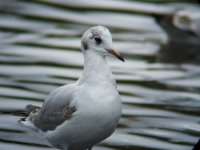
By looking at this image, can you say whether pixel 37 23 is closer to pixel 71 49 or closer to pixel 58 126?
pixel 71 49

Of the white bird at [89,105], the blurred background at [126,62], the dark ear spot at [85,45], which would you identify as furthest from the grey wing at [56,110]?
the blurred background at [126,62]

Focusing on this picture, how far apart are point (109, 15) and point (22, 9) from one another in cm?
151

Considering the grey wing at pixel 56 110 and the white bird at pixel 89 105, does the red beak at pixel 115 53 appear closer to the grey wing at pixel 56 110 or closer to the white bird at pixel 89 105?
the white bird at pixel 89 105

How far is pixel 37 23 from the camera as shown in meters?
14.5

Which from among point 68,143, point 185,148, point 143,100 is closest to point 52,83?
point 143,100

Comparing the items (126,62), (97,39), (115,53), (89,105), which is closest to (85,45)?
(97,39)

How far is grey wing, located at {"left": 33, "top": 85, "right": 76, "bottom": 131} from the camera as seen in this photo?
7.66m

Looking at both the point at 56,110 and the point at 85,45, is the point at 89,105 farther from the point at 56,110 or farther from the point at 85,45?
the point at 85,45

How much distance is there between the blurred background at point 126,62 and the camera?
9383mm

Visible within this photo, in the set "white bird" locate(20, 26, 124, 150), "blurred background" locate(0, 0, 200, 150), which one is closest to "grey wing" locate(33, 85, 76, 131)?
"white bird" locate(20, 26, 124, 150)

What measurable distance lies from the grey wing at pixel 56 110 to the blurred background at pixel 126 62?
2.26 ft

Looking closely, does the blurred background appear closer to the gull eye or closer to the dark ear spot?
the dark ear spot

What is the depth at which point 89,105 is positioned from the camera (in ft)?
24.4

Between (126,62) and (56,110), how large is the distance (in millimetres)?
4745
